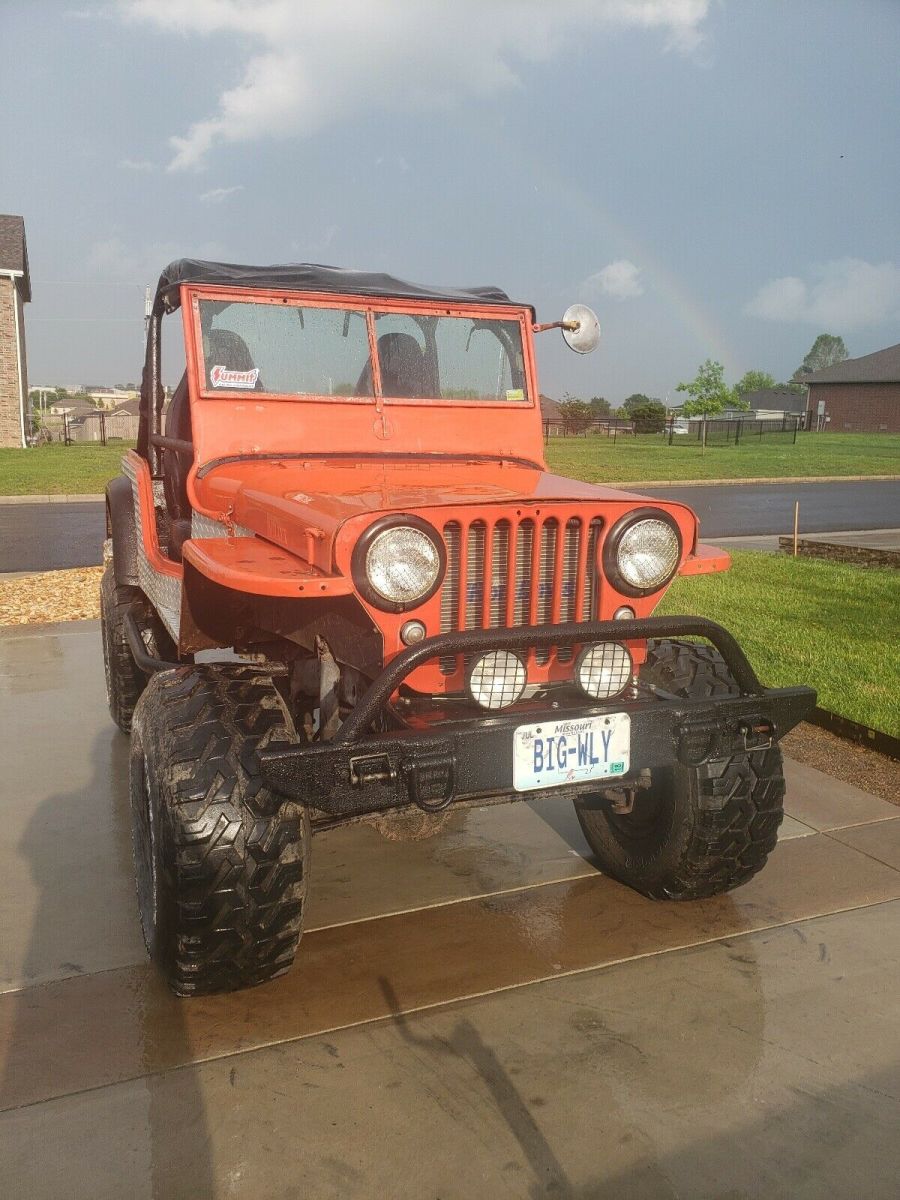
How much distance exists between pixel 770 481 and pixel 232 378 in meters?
21.5

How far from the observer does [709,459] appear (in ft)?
101

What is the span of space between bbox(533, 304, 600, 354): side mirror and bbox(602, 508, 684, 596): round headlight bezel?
1571mm

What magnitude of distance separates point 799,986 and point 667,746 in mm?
840

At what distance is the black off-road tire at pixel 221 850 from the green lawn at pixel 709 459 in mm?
18386

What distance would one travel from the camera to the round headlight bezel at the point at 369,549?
9.12 ft

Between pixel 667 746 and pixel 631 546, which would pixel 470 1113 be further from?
pixel 631 546

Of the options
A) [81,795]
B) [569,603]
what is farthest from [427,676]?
[81,795]

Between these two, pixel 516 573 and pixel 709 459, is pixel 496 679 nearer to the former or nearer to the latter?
pixel 516 573

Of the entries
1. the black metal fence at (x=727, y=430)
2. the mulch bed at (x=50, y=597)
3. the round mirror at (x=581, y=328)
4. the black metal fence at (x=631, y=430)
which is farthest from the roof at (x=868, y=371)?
the round mirror at (x=581, y=328)

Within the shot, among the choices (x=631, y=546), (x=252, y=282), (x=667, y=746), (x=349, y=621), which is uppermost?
(x=252, y=282)

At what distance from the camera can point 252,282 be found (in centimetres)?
411

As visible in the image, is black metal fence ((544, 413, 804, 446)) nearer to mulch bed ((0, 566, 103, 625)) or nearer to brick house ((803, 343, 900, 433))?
brick house ((803, 343, 900, 433))

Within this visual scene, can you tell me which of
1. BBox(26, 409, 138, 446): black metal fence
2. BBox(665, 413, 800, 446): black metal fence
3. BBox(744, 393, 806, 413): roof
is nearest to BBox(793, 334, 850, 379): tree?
BBox(744, 393, 806, 413): roof

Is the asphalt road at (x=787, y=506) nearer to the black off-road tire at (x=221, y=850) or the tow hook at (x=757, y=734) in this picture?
the tow hook at (x=757, y=734)
